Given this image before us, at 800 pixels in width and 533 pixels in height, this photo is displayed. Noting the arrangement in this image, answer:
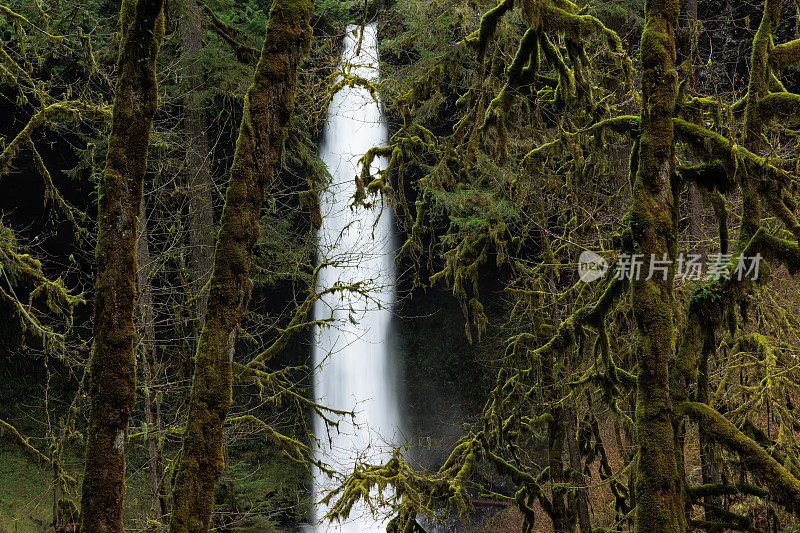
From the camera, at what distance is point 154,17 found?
10.00ft

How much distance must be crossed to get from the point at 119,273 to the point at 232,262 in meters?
0.70

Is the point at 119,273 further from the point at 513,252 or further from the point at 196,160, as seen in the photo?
the point at 196,160

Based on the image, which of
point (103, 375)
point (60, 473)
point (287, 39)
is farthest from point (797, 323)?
point (60, 473)

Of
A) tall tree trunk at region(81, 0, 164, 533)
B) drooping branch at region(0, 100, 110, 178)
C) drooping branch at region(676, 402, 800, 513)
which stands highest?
drooping branch at region(0, 100, 110, 178)

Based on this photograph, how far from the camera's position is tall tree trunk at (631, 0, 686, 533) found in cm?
287

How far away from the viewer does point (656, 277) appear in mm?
3045

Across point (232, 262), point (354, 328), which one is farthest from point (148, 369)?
point (354, 328)

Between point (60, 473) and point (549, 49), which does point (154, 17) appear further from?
point (60, 473)

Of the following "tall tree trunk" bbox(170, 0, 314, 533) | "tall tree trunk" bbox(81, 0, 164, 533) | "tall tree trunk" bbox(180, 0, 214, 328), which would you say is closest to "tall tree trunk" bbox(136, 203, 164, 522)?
"tall tree trunk" bbox(180, 0, 214, 328)

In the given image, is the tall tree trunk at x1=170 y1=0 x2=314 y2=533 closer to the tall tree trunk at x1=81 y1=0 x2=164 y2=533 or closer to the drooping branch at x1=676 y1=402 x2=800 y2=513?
the tall tree trunk at x1=81 y1=0 x2=164 y2=533

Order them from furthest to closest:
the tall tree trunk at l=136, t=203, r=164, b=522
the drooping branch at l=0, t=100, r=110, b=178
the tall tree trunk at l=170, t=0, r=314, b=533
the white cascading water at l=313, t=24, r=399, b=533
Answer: the white cascading water at l=313, t=24, r=399, b=533 < the tall tree trunk at l=136, t=203, r=164, b=522 < the drooping branch at l=0, t=100, r=110, b=178 < the tall tree trunk at l=170, t=0, r=314, b=533

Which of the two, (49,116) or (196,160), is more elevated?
(196,160)

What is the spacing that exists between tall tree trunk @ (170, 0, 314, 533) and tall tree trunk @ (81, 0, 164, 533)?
0.43m

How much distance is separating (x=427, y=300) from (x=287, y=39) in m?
17.1
